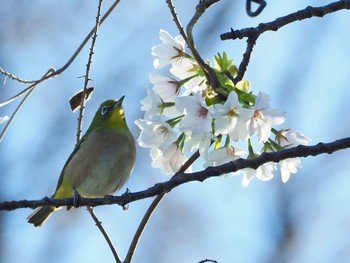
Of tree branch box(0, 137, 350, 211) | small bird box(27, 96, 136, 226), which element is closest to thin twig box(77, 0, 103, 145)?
tree branch box(0, 137, 350, 211)

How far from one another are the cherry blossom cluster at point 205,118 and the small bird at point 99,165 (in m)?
2.12

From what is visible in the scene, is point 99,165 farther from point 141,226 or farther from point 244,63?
point 141,226

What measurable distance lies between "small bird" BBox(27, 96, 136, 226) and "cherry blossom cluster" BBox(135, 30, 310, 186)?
6.94 feet

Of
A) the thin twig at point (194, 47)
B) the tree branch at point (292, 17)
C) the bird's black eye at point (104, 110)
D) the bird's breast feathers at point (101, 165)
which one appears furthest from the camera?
the bird's black eye at point (104, 110)

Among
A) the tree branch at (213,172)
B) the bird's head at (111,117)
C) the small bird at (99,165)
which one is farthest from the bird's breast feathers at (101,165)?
the tree branch at (213,172)

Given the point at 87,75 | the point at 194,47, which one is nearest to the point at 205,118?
the point at 194,47

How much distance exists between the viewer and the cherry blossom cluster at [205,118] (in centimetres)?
291

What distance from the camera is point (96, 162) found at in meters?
5.58

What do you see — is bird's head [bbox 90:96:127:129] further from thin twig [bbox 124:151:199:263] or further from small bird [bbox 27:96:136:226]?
thin twig [bbox 124:151:199:263]

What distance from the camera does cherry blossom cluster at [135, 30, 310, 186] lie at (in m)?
2.91

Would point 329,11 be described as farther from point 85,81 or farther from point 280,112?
point 85,81

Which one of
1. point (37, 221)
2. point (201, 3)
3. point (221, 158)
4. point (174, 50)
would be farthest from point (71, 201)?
point (37, 221)

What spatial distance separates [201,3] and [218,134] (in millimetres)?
617

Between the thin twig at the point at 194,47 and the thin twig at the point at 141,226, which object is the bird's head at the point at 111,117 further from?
the thin twig at the point at 141,226
